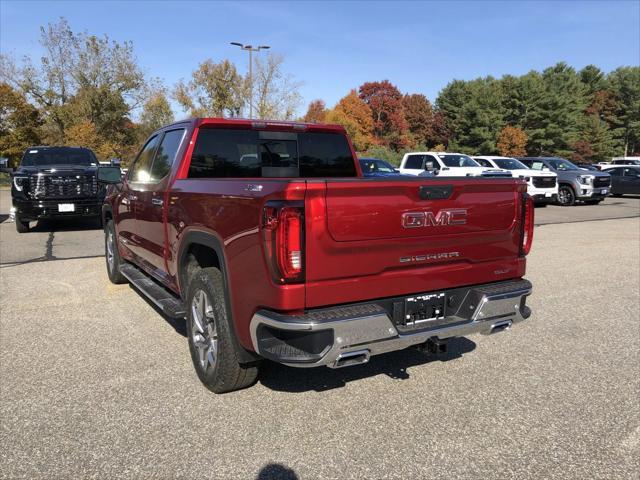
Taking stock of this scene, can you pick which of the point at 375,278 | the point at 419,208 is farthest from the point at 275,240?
the point at 419,208

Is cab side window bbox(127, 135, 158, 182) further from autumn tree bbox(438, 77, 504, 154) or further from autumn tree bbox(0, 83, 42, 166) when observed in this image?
autumn tree bbox(438, 77, 504, 154)

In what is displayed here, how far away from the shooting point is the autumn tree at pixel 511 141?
59.7 metres

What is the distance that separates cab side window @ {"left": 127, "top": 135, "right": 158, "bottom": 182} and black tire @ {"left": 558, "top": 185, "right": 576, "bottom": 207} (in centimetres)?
1891

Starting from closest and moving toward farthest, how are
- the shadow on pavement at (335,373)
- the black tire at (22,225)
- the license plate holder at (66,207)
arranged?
the shadow on pavement at (335,373) → the license plate holder at (66,207) → the black tire at (22,225)

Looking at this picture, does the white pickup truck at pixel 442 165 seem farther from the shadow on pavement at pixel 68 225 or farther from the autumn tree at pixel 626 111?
the autumn tree at pixel 626 111

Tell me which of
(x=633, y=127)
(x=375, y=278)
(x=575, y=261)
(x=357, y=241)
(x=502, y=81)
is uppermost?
(x=502, y=81)

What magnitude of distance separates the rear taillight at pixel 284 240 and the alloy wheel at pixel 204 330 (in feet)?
2.93

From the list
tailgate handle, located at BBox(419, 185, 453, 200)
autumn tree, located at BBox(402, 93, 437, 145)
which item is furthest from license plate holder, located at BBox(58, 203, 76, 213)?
autumn tree, located at BBox(402, 93, 437, 145)

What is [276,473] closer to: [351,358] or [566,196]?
[351,358]

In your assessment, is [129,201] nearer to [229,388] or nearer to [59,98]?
[229,388]

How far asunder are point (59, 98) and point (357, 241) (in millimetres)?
44052

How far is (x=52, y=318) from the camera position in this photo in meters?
5.30

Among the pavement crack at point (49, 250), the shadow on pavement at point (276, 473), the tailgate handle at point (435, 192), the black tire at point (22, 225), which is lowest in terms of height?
the shadow on pavement at point (276, 473)

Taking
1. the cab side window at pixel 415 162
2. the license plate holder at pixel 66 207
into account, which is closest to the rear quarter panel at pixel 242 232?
the license plate holder at pixel 66 207
